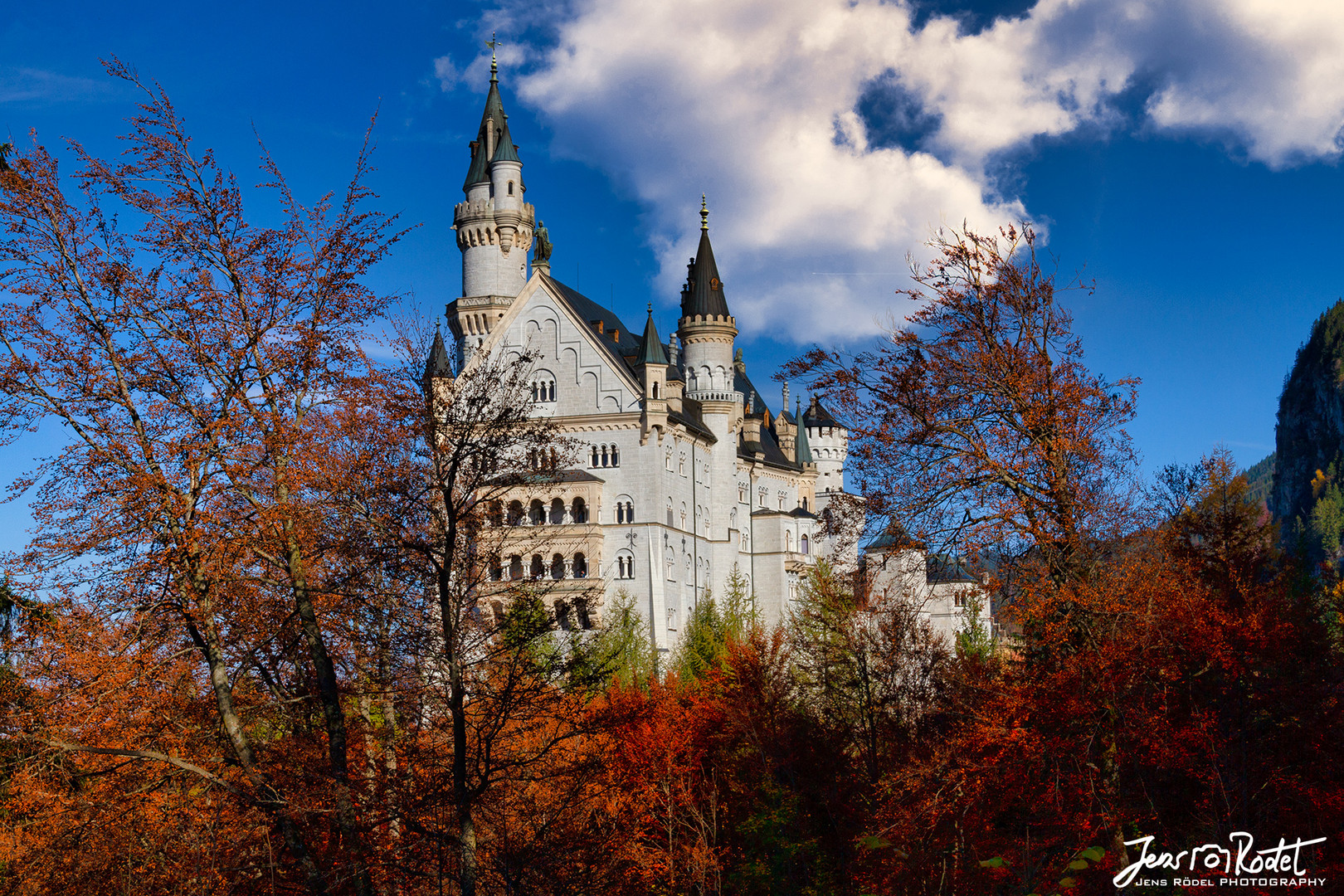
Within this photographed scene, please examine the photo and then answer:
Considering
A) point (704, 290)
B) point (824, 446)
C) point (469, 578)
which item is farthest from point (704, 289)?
point (469, 578)

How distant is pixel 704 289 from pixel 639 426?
14966mm

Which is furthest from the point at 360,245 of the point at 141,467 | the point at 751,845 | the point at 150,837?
the point at 751,845

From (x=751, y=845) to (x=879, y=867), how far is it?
9540mm

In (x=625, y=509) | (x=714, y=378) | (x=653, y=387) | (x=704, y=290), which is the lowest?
(x=625, y=509)

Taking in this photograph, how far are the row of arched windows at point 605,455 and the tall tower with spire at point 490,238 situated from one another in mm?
12655

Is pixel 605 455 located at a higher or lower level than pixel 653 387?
lower

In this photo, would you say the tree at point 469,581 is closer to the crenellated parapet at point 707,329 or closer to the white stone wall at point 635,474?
the white stone wall at point 635,474

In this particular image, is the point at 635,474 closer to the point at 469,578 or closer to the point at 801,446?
the point at 801,446

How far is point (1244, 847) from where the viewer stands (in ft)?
67.9

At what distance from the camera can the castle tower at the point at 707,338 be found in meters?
87.1

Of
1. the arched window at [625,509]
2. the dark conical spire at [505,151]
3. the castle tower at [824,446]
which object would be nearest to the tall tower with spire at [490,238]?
the dark conical spire at [505,151]

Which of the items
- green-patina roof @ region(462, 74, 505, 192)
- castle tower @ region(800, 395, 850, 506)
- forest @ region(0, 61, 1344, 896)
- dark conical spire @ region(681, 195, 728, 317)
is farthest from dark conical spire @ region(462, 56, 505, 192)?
forest @ region(0, 61, 1344, 896)

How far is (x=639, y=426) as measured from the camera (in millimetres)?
77812

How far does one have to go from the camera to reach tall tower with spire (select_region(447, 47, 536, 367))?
85.4 meters
